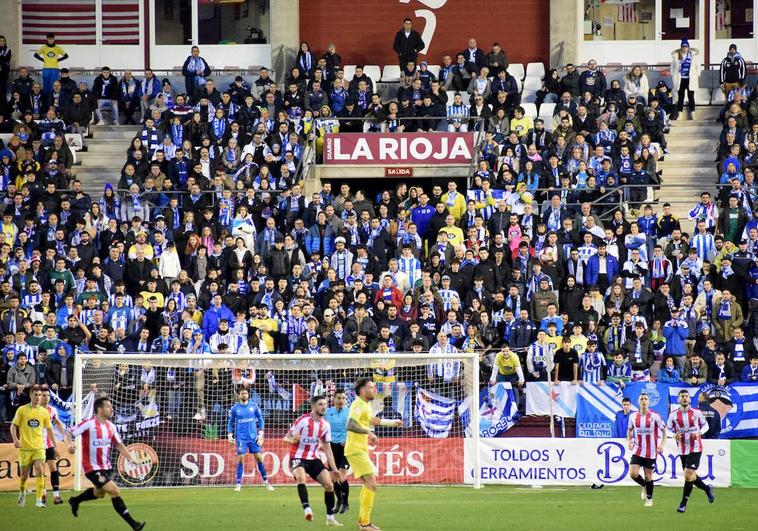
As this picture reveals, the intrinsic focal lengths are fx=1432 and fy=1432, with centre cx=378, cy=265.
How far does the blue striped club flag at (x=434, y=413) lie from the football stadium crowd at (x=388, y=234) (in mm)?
400

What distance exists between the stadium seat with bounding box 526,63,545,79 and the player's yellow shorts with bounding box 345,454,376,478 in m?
18.8

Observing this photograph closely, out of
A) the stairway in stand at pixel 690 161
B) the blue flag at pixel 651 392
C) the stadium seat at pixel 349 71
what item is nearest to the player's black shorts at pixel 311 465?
the blue flag at pixel 651 392

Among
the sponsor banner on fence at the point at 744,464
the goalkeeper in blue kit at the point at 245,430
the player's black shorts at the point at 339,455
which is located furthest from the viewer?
the sponsor banner on fence at the point at 744,464

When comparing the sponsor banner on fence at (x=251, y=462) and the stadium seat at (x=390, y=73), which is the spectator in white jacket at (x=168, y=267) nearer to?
the sponsor banner on fence at (x=251, y=462)

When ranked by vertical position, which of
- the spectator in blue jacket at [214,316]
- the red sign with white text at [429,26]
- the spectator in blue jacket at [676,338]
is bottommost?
the spectator in blue jacket at [676,338]

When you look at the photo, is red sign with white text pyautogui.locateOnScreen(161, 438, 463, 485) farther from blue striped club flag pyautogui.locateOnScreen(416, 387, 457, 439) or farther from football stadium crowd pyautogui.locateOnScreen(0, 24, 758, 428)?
football stadium crowd pyautogui.locateOnScreen(0, 24, 758, 428)

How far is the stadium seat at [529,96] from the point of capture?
1356 inches

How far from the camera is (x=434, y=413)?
990 inches

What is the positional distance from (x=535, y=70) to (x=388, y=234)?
28.9ft

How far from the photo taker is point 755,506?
21.6 metres

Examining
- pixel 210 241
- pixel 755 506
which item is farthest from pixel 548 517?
pixel 210 241

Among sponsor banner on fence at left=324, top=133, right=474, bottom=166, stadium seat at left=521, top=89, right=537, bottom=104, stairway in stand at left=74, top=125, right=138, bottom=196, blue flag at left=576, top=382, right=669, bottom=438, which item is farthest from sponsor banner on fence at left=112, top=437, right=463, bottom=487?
stadium seat at left=521, top=89, right=537, bottom=104

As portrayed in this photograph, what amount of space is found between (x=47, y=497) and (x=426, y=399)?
21.8 feet

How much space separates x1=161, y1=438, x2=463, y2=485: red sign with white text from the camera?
2480cm
